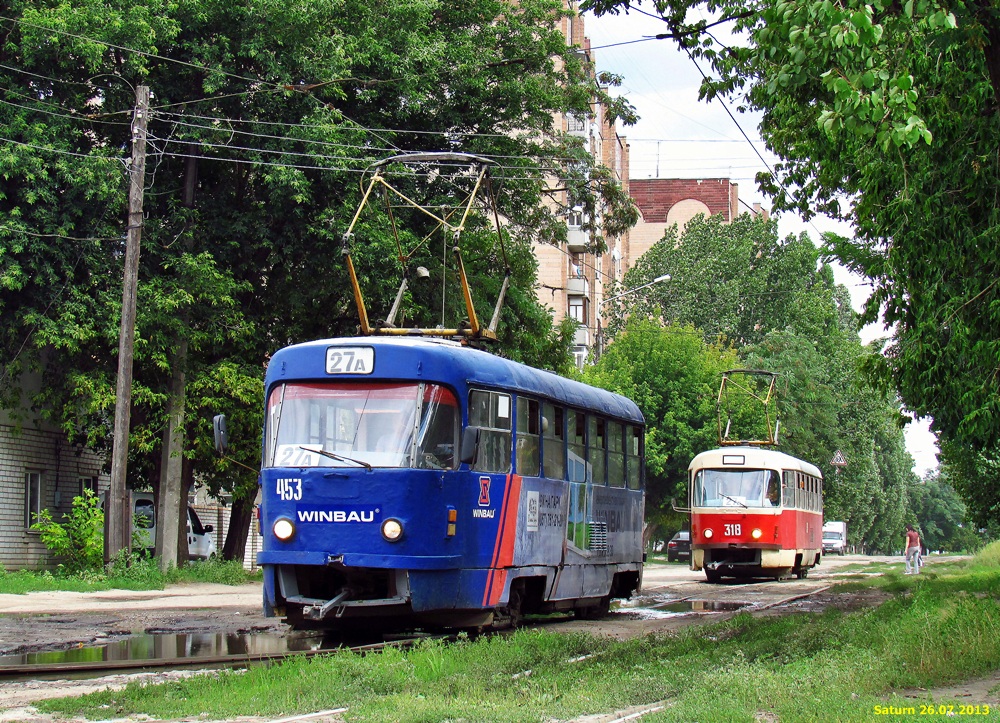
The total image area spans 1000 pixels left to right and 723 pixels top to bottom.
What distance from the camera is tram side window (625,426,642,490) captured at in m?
19.9

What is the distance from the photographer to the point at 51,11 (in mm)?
25016

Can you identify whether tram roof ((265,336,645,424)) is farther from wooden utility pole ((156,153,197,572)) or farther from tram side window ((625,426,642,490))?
wooden utility pole ((156,153,197,572))

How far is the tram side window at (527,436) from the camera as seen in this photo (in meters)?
15.3

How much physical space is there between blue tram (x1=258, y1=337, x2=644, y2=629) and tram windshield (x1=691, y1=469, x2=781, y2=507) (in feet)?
53.5

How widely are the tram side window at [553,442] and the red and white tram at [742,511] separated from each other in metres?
14.4

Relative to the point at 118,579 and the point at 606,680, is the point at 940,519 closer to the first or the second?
the point at 118,579

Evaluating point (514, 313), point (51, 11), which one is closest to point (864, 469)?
point (514, 313)

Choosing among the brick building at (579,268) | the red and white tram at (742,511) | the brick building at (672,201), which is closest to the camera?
the red and white tram at (742,511)

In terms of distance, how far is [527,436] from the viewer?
1562 centimetres

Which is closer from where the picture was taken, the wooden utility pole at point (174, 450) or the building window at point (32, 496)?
the wooden utility pole at point (174, 450)

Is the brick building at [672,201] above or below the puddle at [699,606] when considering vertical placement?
above

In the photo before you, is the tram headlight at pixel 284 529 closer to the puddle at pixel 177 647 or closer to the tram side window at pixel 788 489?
the puddle at pixel 177 647

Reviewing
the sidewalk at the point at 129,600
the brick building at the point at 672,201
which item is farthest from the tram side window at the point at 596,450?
the brick building at the point at 672,201

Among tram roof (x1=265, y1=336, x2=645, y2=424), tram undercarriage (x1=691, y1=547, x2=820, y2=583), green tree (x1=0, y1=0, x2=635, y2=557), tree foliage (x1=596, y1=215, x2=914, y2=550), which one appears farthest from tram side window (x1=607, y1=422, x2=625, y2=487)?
tree foliage (x1=596, y1=215, x2=914, y2=550)
